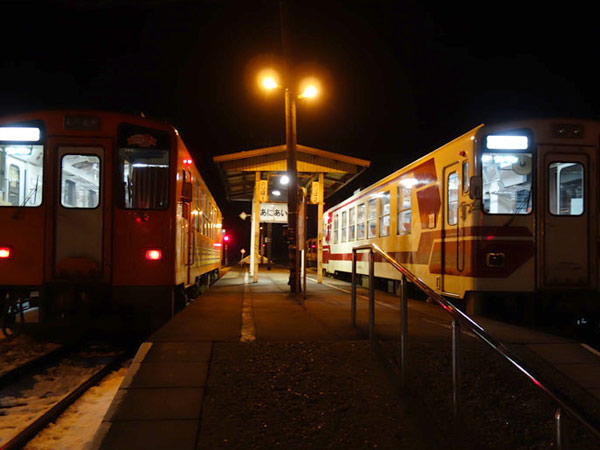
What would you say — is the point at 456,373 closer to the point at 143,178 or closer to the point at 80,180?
the point at 143,178

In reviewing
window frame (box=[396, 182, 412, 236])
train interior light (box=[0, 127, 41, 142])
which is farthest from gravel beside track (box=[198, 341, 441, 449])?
window frame (box=[396, 182, 412, 236])

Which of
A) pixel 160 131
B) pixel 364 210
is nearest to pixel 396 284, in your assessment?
pixel 364 210

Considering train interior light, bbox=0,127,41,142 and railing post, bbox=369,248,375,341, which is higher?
train interior light, bbox=0,127,41,142

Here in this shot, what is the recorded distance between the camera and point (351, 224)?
1591 centimetres

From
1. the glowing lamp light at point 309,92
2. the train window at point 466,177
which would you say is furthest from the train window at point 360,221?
the train window at point 466,177

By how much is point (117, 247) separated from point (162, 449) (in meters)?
4.16

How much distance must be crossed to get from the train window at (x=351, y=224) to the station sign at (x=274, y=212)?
2.19m

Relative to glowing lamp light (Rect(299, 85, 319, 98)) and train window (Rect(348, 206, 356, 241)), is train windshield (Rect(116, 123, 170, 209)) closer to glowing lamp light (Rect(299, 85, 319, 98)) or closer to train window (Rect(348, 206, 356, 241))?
glowing lamp light (Rect(299, 85, 319, 98))

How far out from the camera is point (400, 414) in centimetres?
372

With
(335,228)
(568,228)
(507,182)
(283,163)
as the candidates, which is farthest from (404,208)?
(335,228)

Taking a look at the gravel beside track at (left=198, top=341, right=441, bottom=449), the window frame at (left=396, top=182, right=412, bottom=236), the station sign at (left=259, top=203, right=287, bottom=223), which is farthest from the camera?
the station sign at (left=259, top=203, right=287, bottom=223)

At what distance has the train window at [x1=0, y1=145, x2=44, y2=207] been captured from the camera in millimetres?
6656

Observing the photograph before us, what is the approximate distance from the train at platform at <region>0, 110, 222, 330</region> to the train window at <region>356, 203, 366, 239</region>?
27.0 feet

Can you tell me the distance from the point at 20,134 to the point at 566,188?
806 cm
